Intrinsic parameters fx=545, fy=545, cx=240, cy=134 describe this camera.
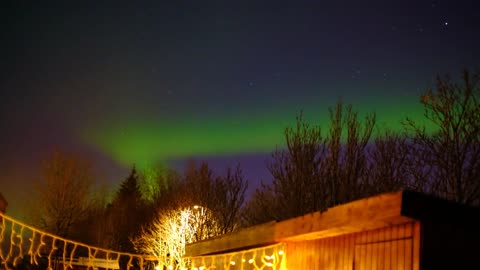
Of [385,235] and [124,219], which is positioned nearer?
[385,235]

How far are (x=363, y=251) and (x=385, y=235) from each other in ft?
1.60

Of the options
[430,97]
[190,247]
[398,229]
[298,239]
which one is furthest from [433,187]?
[398,229]

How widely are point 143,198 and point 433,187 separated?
2670cm

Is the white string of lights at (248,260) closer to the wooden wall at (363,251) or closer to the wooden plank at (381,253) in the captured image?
the wooden wall at (363,251)

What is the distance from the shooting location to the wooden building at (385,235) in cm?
522

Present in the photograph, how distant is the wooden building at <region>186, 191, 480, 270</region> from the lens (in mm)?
5219

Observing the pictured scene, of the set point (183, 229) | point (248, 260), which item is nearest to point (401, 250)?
point (248, 260)

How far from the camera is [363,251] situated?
6.21 m

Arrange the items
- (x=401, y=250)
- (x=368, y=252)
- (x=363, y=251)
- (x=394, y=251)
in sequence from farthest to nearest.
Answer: (x=363, y=251)
(x=368, y=252)
(x=394, y=251)
(x=401, y=250)

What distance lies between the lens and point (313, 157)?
2580 cm

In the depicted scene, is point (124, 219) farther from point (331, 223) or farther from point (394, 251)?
point (394, 251)

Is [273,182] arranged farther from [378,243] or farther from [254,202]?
[378,243]

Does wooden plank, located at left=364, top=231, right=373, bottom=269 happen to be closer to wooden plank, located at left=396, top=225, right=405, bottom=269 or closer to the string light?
wooden plank, located at left=396, top=225, right=405, bottom=269

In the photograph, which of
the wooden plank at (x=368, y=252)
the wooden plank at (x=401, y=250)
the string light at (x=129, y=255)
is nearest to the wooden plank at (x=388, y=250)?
the wooden plank at (x=401, y=250)
